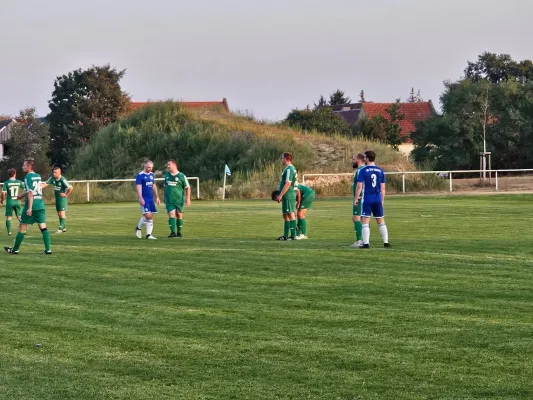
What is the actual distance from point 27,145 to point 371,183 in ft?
233

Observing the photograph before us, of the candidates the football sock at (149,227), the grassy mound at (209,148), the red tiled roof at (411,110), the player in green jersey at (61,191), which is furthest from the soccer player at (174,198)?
the red tiled roof at (411,110)

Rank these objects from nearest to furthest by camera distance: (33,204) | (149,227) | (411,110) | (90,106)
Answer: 1. (33,204)
2. (149,227)
3. (90,106)
4. (411,110)

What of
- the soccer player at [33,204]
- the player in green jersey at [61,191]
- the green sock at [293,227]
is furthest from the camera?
the player in green jersey at [61,191]

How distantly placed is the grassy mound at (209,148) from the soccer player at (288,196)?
108 feet

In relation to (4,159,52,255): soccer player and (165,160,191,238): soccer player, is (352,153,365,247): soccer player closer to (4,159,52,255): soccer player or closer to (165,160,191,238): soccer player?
(165,160,191,238): soccer player

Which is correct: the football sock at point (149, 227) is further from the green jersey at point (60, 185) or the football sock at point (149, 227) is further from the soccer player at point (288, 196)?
the green jersey at point (60, 185)

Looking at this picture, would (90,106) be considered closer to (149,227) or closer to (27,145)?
(27,145)

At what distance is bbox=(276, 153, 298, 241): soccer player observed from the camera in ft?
67.8

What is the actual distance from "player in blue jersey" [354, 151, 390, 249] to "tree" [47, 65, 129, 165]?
70387 mm

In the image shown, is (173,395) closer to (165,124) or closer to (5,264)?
(5,264)

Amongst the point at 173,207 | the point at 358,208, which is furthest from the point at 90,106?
the point at 358,208

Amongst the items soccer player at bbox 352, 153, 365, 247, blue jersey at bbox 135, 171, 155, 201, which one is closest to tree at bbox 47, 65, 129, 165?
blue jersey at bbox 135, 171, 155, 201

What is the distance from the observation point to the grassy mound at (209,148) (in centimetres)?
5789

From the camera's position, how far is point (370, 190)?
1795cm
